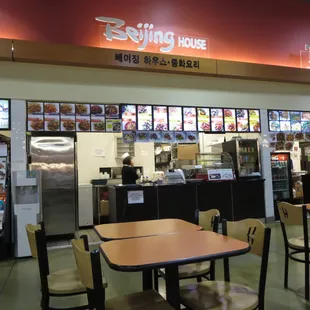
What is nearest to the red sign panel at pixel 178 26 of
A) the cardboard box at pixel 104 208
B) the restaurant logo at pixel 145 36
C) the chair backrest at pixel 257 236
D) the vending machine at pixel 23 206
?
the restaurant logo at pixel 145 36

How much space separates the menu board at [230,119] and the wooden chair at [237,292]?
4.53 meters

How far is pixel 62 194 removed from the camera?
20.6ft

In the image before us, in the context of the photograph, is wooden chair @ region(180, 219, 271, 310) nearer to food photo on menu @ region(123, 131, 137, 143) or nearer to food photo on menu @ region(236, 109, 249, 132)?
food photo on menu @ region(123, 131, 137, 143)

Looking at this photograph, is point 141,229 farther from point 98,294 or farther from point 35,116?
point 35,116

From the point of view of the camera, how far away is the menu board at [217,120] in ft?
21.7

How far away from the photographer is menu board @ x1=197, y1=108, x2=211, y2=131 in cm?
650

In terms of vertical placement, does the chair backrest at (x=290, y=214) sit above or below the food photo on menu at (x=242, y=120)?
below

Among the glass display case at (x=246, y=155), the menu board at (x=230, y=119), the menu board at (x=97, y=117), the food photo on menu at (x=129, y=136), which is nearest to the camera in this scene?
the menu board at (x=97, y=117)

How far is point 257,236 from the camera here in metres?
2.26

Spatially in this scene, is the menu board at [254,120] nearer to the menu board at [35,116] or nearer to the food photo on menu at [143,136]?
the food photo on menu at [143,136]

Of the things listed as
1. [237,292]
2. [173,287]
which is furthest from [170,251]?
[237,292]

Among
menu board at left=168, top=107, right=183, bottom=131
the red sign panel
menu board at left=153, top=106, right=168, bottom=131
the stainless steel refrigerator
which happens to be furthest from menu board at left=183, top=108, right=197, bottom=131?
the stainless steel refrigerator

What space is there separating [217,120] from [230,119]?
1.08ft

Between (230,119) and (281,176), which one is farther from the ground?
(230,119)
